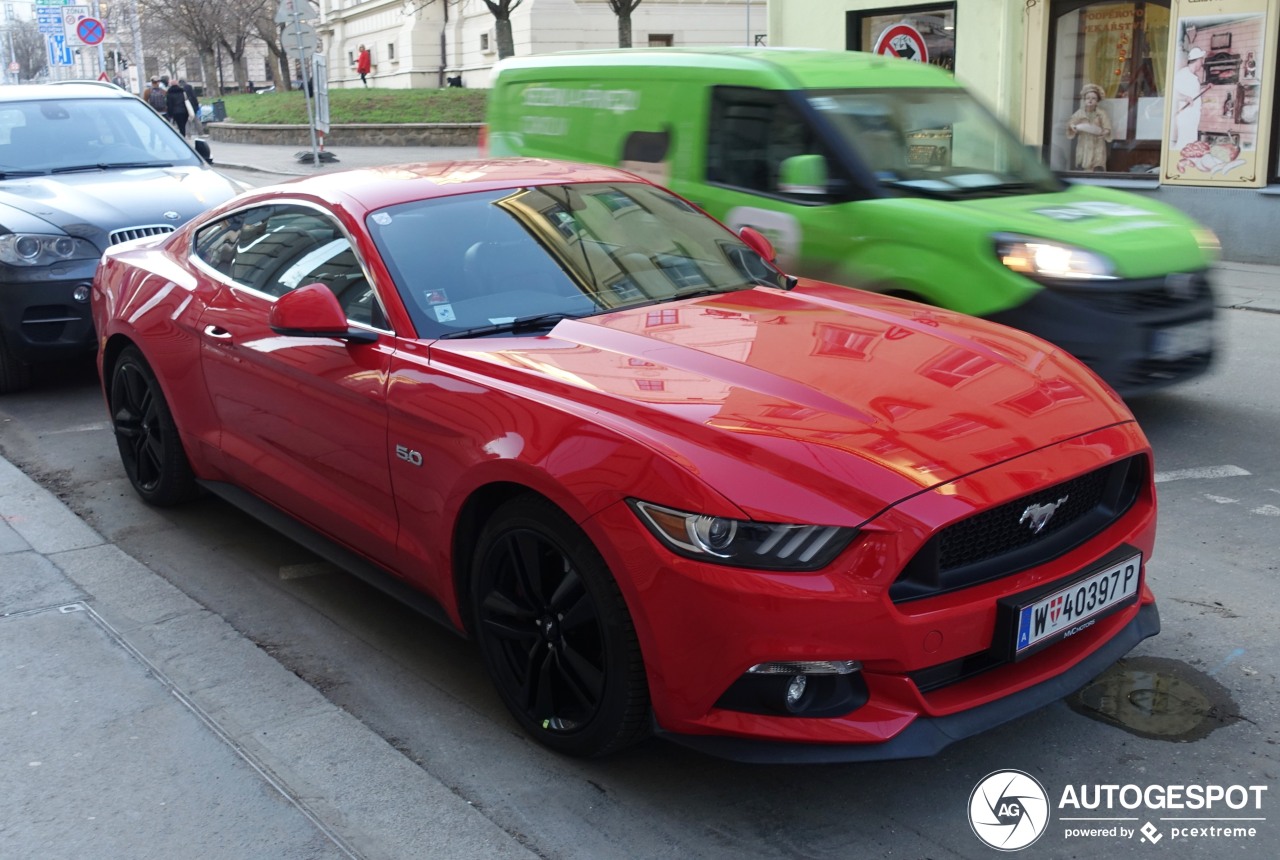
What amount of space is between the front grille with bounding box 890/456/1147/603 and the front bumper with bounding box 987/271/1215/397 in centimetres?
266

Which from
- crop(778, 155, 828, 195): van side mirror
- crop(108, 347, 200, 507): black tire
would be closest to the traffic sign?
crop(108, 347, 200, 507): black tire

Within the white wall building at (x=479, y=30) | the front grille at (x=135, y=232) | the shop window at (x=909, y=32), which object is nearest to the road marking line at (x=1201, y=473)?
the front grille at (x=135, y=232)

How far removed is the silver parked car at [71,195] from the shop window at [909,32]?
398 inches

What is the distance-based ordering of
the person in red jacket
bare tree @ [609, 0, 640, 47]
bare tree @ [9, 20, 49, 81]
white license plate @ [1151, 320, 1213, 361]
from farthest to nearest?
bare tree @ [9, 20, 49, 81] < the person in red jacket < bare tree @ [609, 0, 640, 47] < white license plate @ [1151, 320, 1213, 361]

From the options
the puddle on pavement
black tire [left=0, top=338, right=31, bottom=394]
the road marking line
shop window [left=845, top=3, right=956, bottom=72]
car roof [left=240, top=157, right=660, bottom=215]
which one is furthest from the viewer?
shop window [left=845, top=3, right=956, bottom=72]

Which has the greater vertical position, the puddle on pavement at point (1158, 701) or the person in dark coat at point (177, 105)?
the person in dark coat at point (177, 105)

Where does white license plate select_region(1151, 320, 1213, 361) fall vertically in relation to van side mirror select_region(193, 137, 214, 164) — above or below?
below

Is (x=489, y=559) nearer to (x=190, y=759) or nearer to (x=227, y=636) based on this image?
(x=190, y=759)

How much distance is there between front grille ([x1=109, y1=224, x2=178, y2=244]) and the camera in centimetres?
785

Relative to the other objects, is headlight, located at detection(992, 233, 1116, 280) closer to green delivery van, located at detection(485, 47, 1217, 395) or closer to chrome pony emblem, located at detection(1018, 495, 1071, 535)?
green delivery van, located at detection(485, 47, 1217, 395)

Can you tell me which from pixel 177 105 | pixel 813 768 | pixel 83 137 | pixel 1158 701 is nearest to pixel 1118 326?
pixel 1158 701

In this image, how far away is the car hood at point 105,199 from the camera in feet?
25.6

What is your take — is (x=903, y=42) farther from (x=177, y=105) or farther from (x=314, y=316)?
(x=177, y=105)

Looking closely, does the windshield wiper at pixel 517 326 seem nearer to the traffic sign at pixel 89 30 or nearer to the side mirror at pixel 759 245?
the side mirror at pixel 759 245
